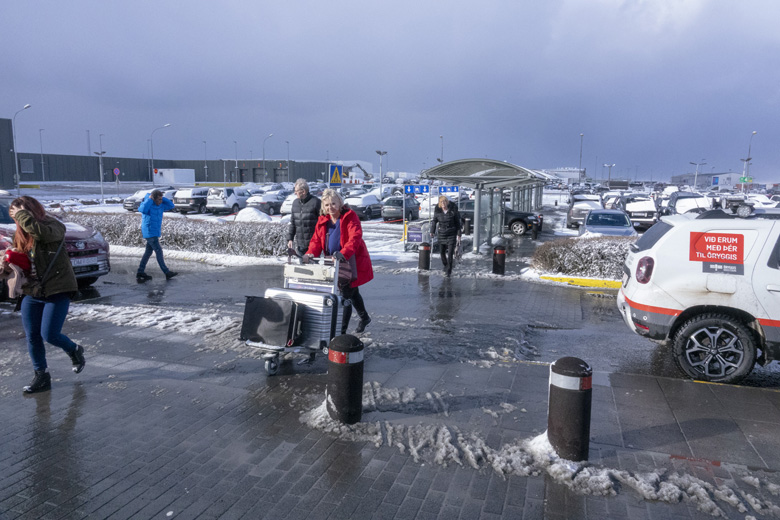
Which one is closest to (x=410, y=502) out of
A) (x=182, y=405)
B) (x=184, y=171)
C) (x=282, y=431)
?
(x=282, y=431)

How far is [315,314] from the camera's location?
5.35 meters

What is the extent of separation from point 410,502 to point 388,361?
8.83ft

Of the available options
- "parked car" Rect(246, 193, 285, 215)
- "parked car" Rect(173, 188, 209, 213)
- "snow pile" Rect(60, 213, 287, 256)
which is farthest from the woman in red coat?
"parked car" Rect(173, 188, 209, 213)

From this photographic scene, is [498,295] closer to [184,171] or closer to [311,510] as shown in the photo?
[311,510]

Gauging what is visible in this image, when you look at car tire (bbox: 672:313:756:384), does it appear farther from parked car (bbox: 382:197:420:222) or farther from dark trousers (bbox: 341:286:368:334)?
parked car (bbox: 382:197:420:222)

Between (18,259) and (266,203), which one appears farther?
(266,203)

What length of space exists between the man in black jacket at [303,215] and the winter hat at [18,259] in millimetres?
3227

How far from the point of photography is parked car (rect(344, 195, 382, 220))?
30.3 metres

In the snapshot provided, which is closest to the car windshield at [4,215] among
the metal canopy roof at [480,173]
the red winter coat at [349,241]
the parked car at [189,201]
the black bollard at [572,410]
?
the red winter coat at [349,241]

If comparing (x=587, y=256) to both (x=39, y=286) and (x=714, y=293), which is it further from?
(x=39, y=286)

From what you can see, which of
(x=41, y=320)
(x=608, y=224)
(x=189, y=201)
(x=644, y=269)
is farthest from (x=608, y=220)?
(x=189, y=201)

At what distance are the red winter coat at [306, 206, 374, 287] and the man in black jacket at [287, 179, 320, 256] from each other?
1.27 metres

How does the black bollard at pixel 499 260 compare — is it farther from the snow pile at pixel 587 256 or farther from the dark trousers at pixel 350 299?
the dark trousers at pixel 350 299

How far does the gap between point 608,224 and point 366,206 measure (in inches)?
620
